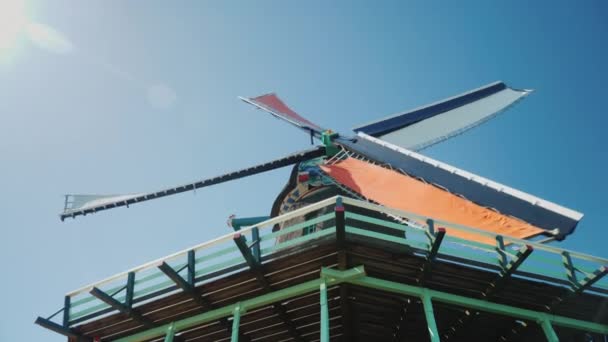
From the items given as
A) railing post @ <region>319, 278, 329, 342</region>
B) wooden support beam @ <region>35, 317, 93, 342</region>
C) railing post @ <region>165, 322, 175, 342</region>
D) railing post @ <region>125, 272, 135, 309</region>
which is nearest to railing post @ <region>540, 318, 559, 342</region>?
railing post @ <region>319, 278, 329, 342</region>

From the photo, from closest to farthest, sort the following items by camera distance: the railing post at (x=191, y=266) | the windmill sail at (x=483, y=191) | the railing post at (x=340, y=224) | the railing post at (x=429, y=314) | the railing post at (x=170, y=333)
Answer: the railing post at (x=429, y=314) < the railing post at (x=340, y=224) < the windmill sail at (x=483, y=191) < the railing post at (x=191, y=266) < the railing post at (x=170, y=333)

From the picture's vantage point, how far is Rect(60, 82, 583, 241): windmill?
31.2ft

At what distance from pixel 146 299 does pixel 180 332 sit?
44.9 inches

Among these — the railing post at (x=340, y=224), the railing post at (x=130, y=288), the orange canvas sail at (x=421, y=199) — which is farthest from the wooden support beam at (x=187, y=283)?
the orange canvas sail at (x=421, y=199)

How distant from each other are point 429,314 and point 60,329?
7.43m

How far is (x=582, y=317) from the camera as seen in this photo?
9609mm

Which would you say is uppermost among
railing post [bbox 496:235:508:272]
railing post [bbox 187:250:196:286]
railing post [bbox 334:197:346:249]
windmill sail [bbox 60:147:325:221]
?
windmill sail [bbox 60:147:325:221]

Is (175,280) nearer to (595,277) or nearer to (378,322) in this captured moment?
(378,322)

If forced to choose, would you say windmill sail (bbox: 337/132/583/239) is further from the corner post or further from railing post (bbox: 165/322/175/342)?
railing post (bbox: 165/322/175/342)

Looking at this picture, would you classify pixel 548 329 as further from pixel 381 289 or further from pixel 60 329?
pixel 60 329

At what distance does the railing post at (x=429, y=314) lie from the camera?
8086mm

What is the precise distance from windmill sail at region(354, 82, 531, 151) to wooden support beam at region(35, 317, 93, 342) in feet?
33.9

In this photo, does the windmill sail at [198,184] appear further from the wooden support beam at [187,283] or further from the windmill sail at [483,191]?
the wooden support beam at [187,283]

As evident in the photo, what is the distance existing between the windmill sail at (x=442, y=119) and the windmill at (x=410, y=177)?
1.4 inches
